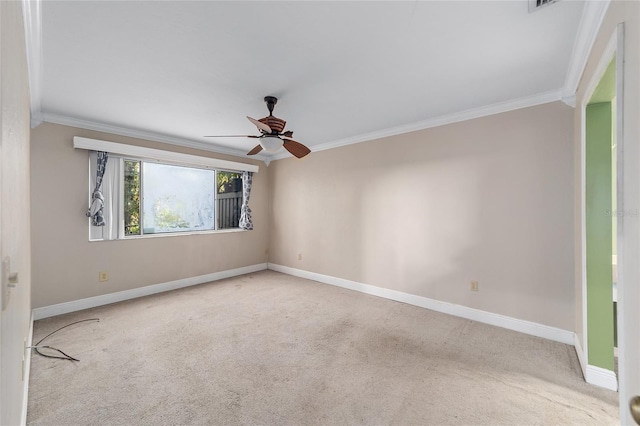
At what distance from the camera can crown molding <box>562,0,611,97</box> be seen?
1.47 metres

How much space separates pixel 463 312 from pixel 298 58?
3.19 metres

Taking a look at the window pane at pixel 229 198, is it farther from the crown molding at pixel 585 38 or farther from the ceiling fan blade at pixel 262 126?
the crown molding at pixel 585 38

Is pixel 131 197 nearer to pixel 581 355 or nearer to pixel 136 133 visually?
pixel 136 133

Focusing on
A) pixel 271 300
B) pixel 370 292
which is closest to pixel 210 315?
pixel 271 300

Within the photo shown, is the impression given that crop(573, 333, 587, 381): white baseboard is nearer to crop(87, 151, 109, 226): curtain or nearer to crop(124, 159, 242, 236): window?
crop(124, 159, 242, 236): window

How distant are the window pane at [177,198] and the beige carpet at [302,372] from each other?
1410 millimetres

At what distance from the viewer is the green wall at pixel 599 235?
1.91m

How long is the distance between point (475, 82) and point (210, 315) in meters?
3.72

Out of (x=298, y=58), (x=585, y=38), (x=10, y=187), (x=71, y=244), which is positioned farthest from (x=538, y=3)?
(x=71, y=244)

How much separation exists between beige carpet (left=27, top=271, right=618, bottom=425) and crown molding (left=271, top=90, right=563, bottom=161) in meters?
2.36

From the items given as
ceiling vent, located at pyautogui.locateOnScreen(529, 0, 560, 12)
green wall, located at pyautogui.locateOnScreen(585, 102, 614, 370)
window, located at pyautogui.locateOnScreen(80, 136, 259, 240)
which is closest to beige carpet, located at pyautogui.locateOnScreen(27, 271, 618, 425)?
green wall, located at pyautogui.locateOnScreen(585, 102, 614, 370)

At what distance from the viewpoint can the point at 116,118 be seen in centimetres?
326

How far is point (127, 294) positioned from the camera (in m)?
3.72

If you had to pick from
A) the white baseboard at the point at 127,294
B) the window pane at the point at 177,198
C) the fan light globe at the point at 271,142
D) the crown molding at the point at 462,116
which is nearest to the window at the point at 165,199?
the window pane at the point at 177,198
